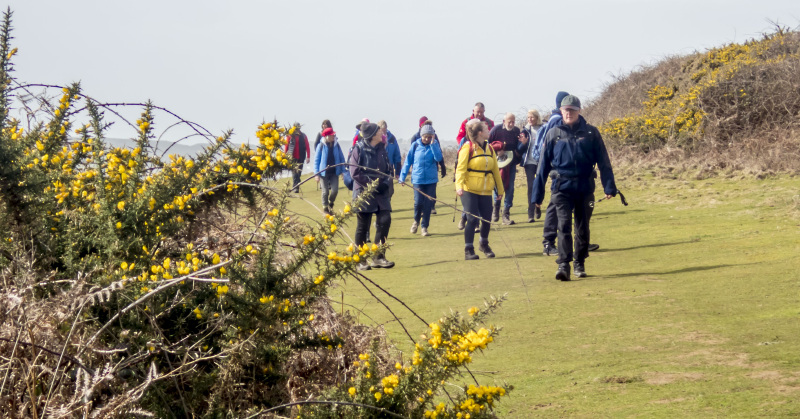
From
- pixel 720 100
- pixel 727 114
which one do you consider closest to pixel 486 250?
pixel 727 114

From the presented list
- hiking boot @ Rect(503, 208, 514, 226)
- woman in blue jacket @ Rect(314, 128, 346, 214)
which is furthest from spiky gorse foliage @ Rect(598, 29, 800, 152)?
woman in blue jacket @ Rect(314, 128, 346, 214)

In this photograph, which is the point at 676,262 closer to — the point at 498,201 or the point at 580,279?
the point at 580,279

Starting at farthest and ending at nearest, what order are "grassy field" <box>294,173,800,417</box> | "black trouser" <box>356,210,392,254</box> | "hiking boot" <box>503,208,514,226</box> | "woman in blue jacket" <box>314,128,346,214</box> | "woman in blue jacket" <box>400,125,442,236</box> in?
"woman in blue jacket" <box>314,128,346,214</box>, "hiking boot" <box>503,208,514,226</box>, "woman in blue jacket" <box>400,125,442,236</box>, "black trouser" <box>356,210,392,254</box>, "grassy field" <box>294,173,800,417</box>

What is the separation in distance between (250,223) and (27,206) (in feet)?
6.47

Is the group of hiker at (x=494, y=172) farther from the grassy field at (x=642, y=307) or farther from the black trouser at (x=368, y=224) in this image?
the grassy field at (x=642, y=307)

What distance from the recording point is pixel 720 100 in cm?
2059

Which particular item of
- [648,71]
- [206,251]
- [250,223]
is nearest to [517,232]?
[250,223]

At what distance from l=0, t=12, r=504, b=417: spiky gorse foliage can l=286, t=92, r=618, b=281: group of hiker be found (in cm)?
51

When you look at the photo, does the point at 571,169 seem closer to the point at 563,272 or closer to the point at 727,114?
the point at 563,272

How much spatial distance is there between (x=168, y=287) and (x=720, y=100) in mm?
19150

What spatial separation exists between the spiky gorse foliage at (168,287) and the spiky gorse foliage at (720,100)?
1676cm

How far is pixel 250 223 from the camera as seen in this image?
631 centimetres

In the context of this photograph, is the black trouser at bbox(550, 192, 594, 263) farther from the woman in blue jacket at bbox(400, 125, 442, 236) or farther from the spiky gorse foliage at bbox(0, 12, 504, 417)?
the spiky gorse foliage at bbox(0, 12, 504, 417)

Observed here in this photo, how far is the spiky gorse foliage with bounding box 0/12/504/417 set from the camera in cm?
362
